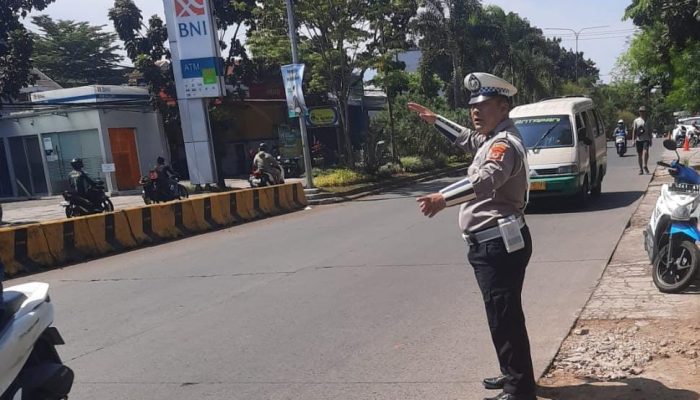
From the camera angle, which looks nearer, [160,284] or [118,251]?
[160,284]

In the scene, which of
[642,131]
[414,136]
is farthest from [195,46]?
[642,131]

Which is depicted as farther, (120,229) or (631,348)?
(120,229)

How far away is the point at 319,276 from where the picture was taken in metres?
8.05

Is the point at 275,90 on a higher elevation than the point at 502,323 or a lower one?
higher

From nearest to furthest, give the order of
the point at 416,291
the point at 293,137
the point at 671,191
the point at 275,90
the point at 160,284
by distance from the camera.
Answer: the point at 671,191
the point at 416,291
the point at 160,284
the point at 293,137
the point at 275,90

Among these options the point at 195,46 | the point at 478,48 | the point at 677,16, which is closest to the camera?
the point at 677,16

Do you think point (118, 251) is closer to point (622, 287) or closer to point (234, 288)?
point (234, 288)

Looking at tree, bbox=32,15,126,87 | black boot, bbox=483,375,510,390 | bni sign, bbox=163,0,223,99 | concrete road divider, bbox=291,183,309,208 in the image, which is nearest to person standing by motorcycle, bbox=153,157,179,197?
bni sign, bbox=163,0,223,99

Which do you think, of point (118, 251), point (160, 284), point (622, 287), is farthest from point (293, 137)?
point (622, 287)

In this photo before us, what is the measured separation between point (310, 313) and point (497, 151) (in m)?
3.34

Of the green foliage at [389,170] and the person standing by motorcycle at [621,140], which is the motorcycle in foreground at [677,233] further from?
the person standing by motorcycle at [621,140]

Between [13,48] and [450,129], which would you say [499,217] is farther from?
[13,48]

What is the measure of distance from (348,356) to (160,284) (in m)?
4.20

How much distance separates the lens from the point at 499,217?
11.8 feet
